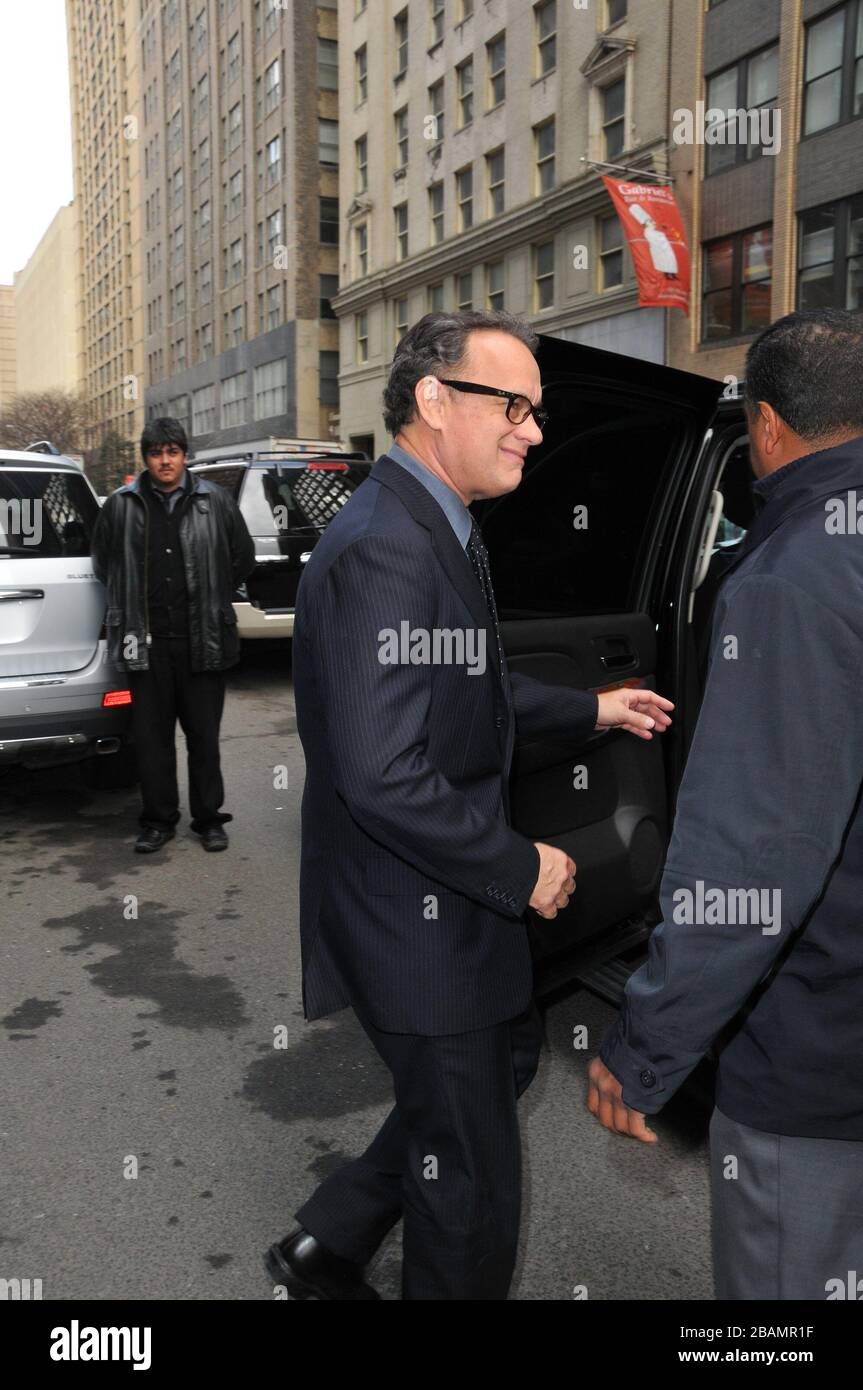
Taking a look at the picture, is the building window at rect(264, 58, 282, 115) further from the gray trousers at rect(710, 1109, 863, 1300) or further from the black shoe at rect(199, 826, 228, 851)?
the gray trousers at rect(710, 1109, 863, 1300)

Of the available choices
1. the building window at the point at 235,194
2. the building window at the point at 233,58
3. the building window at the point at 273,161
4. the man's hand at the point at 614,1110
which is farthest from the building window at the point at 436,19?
the man's hand at the point at 614,1110

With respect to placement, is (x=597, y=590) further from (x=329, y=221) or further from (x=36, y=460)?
(x=329, y=221)

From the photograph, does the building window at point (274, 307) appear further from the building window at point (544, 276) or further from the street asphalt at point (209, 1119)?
the street asphalt at point (209, 1119)

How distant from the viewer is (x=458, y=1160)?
6.33 feet

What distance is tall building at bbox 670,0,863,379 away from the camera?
19719 millimetres

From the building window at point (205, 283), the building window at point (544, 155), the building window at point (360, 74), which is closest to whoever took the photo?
the building window at point (544, 155)

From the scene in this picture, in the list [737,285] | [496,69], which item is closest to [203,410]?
[496,69]

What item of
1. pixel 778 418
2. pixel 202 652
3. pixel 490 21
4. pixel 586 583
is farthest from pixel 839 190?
pixel 778 418

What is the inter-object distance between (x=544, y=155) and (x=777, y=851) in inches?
1201

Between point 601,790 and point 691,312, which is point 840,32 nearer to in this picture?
point 691,312

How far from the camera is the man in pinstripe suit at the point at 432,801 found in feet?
5.75

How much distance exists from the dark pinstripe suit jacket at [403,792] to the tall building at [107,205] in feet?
227

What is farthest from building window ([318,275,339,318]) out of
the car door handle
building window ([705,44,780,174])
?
the car door handle
